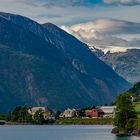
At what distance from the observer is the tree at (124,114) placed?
148 m

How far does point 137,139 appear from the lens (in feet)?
401

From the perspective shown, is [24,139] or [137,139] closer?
[137,139]

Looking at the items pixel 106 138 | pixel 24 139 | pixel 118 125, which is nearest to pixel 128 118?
pixel 118 125

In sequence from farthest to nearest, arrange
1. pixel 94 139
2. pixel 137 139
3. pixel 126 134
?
1. pixel 126 134
2. pixel 94 139
3. pixel 137 139

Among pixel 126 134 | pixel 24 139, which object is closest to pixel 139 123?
pixel 126 134

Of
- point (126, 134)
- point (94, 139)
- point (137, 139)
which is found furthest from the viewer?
point (126, 134)

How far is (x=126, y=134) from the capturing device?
5630 inches

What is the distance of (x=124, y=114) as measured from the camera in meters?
149

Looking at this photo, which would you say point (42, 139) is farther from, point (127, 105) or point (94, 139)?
point (127, 105)

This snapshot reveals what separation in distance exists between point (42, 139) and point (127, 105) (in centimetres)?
2377

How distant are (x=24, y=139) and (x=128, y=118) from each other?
2576cm

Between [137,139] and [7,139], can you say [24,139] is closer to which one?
[7,139]

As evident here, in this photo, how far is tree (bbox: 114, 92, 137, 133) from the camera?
14848 cm

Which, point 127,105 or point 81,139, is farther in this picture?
point 127,105
